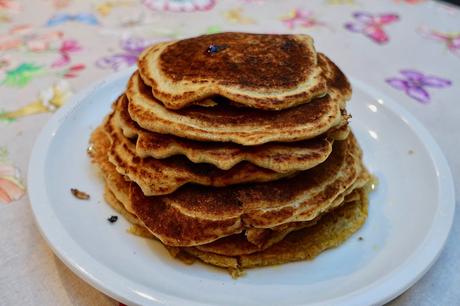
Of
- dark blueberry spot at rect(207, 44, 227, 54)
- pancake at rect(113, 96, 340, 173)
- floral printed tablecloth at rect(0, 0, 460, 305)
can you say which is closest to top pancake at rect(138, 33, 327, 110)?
dark blueberry spot at rect(207, 44, 227, 54)

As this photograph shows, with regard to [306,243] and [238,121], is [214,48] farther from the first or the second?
[306,243]

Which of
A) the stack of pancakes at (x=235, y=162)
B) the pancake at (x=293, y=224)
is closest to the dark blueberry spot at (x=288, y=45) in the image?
the stack of pancakes at (x=235, y=162)

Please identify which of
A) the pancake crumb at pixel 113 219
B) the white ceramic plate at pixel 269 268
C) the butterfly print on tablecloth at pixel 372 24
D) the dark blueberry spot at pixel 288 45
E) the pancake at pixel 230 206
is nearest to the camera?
the white ceramic plate at pixel 269 268

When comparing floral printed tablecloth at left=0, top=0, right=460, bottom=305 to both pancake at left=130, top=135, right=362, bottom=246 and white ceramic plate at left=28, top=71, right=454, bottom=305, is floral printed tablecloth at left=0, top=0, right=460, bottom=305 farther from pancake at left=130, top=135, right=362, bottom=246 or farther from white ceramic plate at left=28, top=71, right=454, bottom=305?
pancake at left=130, top=135, right=362, bottom=246

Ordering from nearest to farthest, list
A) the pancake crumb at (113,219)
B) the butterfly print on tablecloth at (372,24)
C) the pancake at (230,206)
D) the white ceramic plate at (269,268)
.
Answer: the white ceramic plate at (269,268) → the pancake at (230,206) → the pancake crumb at (113,219) → the butterfly print on tablecloth at (372,24)

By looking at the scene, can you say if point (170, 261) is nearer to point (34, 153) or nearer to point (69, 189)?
point (69, 189)

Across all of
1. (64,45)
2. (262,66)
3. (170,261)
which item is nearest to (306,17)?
(64,45)

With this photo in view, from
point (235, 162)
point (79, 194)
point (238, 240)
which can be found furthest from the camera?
point (79, 194)

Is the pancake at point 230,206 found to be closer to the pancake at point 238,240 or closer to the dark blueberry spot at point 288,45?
the pancake at point 238,240

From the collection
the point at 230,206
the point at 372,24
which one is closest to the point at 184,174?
the point at 230,206

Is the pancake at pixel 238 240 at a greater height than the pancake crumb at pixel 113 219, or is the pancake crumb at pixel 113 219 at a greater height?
the pancake at pixel 238 240
